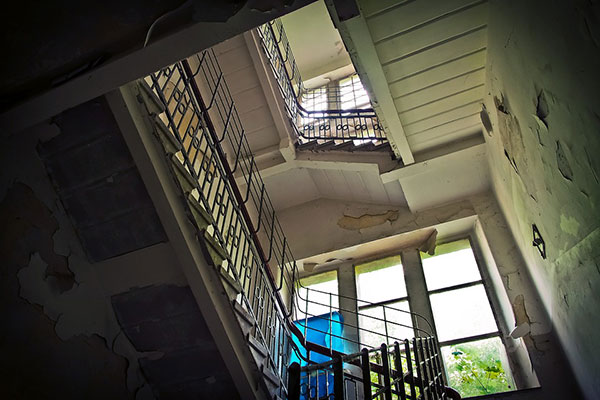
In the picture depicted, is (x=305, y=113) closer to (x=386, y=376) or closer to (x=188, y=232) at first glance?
(x=188, y=232)

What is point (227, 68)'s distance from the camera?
5.73m

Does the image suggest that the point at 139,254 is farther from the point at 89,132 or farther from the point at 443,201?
the point at 443,201

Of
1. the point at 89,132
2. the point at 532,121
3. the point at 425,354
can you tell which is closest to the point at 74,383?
the point at 89,132

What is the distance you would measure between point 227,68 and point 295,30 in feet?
13.9

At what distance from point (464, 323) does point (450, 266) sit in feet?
2.89

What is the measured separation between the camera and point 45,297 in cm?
238

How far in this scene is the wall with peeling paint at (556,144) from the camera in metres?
1.88

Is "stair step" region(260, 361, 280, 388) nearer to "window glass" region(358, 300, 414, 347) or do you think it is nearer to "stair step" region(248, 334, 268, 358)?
"stair step" region(248, 334, 268, 358)

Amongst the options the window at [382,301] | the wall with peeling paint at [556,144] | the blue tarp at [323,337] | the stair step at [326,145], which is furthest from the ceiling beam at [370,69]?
the blue tarp at [323,337]

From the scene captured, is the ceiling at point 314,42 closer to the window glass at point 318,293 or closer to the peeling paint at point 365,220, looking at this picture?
the peeling paint at point 365,220

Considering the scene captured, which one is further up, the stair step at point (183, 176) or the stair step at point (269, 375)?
the stair step at point (183, 176)

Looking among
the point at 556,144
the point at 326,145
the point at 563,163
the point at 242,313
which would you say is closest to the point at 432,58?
the point at 556,144

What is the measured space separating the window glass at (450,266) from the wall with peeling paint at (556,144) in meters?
1.14

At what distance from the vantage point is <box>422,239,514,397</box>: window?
431 cm
